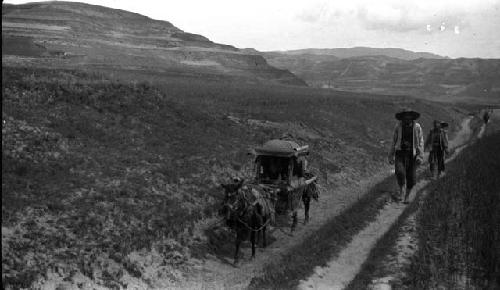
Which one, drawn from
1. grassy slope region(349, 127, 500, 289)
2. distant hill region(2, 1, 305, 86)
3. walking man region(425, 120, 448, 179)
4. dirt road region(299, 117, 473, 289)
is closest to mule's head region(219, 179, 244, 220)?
dirt road region(299, 117, 473, 289)

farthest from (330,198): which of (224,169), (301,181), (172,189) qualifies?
(172,189)

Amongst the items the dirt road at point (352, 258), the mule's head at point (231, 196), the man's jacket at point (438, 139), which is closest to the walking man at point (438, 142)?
the man's jacket at point (438, 139)

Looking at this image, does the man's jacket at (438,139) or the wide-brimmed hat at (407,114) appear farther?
the man's jacket at (438,139)

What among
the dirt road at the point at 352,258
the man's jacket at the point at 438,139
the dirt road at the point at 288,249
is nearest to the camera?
the dirt road at the point at 352,258

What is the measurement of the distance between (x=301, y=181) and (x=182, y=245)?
15.5 feet

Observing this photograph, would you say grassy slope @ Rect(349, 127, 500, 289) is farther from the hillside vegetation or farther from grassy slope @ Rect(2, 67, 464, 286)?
grassy slope @ Rect(2, 67, 464, 286)

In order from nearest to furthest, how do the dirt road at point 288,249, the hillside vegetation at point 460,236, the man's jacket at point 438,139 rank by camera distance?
the hillside vegetation at point 460,236 → the dirt road at point 288,249 → the man's jacket at point 438,139

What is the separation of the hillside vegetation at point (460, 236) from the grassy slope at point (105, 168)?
5.87 metres

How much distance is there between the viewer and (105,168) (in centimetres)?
1677

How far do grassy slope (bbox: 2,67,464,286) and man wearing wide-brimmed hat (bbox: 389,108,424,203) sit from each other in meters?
6.19

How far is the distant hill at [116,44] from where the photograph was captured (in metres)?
83.4

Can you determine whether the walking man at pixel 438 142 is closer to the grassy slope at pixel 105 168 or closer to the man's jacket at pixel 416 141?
the grassy slope at pixel 105 168

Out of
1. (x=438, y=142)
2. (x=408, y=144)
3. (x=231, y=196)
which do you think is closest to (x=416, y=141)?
(x=408, y=144)

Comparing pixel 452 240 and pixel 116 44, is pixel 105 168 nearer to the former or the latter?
pixel 452 240
